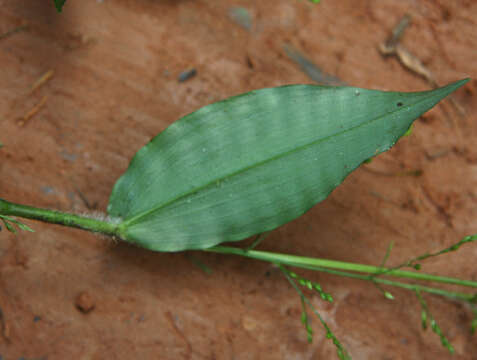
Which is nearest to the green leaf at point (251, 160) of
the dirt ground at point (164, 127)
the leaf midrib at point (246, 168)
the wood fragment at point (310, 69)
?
the leaf midrib at point (246, 168)

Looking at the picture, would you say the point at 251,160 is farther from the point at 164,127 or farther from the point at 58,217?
the point at 58,217

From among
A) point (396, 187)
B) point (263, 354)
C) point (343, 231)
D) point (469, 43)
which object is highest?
point (469, 43)

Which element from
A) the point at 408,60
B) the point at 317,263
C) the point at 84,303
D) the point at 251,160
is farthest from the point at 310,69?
the point at 84,303

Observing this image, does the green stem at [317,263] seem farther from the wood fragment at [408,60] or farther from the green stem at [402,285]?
the wood fragment at [408,60]

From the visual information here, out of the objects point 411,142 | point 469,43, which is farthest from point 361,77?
point 469,43

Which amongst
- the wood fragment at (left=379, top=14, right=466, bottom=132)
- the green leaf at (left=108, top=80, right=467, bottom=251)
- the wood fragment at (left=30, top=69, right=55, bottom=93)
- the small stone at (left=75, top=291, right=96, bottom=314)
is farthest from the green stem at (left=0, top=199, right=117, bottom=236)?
the wood fragment at (left=379, top=14, right=466, bottom=132)

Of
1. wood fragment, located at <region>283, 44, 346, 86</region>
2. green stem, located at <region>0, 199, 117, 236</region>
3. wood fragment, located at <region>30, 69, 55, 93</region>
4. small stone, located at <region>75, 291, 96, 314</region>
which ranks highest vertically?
wood fragment, located at <region>283, 44, 346, 86</region>

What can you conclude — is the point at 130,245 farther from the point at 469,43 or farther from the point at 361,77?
the point at 469,43

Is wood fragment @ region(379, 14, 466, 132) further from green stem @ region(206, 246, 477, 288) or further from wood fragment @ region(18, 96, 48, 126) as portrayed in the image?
wood fragment @ region(18, 96, 48, 126)
